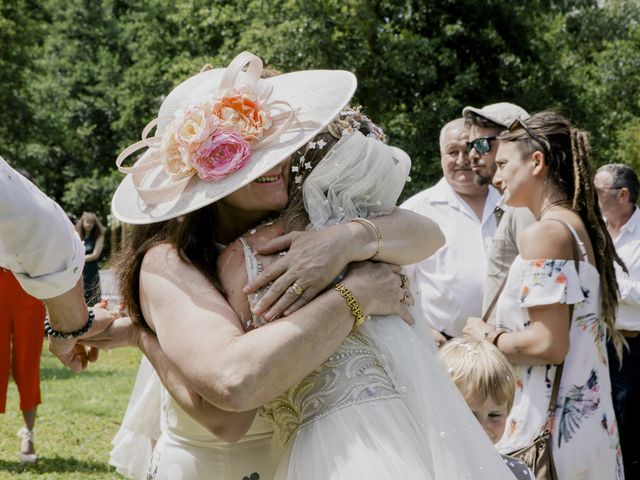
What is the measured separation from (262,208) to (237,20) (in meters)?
23.4

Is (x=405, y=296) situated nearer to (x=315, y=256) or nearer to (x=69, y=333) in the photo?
(x=315, y=256)

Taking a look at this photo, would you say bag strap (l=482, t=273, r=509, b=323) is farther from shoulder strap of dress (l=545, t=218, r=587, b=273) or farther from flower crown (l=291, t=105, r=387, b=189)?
flower crown (l=291, t=105, r=387, b=189)

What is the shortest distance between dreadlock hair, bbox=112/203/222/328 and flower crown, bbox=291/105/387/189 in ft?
0.91

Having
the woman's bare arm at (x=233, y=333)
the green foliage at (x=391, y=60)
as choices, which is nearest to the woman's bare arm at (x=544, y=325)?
the woman's bare arm at (x=233, y=333)

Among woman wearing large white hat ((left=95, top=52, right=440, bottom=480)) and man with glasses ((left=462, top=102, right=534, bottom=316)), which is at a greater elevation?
woman wearing large white hat ((left=95, top=52, right=440, bottom=480))

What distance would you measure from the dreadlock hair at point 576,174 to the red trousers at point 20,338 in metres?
5.27

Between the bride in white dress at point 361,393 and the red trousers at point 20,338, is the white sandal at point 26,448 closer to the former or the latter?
the red trousers at point 20,338

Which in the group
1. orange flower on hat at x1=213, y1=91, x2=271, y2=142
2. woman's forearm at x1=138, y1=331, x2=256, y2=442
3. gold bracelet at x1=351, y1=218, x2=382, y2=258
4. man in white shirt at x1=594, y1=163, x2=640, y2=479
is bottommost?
man in white shirt at x1=594, y1=163, x2=640, y2=479

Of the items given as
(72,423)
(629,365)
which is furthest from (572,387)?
(72,423)

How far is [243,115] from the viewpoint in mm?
2197

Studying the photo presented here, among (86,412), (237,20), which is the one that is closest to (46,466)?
(86,412)

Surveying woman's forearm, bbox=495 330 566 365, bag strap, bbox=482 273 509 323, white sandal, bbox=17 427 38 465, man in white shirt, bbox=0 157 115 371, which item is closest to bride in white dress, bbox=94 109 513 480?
man in white shirt, bbox=0 157 115 371

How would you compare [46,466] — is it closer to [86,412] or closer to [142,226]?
[86,412]

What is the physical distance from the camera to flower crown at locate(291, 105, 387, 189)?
2299 mm
